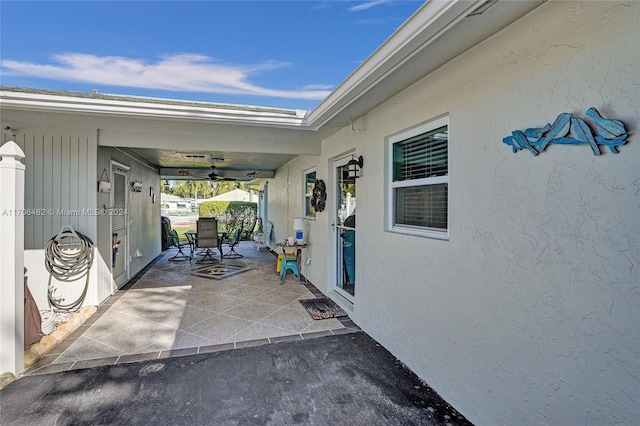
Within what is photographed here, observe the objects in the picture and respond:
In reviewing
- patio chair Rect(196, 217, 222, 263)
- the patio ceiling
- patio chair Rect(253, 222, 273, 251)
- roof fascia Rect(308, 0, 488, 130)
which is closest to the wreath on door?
the patio ceiling

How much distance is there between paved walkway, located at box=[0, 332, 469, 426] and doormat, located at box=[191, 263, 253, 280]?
3470mm

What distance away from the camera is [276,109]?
13.8 feet

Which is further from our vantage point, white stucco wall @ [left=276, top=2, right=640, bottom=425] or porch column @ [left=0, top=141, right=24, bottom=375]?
→ porch column @ [left=0, top=141, right=24, bottom=375]

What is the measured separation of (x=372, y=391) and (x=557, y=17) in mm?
2640

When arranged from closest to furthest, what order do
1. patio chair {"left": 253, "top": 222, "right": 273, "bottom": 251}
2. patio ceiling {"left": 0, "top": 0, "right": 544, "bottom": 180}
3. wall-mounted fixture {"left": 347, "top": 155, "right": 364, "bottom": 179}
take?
patio ceiling {"left": 0, "top": 0, "right": 544, "bottom": 180} < wall-mounted fixture {"left": 347, "top": 155, "right": 364, "bottom": 179} < patio chair {"left": 253, "top": 222, "right": 273, "bottom": 251}

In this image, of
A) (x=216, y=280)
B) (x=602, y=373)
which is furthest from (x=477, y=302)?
(x=216, y=280)

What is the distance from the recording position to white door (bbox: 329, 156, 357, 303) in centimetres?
449

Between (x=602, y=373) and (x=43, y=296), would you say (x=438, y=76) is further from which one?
(x=43, y=296)

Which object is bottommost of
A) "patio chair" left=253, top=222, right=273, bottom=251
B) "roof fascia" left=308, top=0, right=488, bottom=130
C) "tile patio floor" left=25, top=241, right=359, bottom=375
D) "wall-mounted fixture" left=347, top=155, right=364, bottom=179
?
"tile patio floor" left=25, top=241, right=359, bottom=375

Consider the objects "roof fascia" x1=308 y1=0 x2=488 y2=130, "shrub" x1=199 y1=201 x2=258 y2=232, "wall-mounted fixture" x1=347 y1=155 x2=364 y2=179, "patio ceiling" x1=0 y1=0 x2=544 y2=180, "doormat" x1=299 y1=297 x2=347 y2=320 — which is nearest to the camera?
"roof fascia" x1=308 y1=0 x2=488 y2=130

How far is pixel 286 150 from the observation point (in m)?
4.99

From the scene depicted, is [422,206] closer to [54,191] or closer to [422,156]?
[422,156]

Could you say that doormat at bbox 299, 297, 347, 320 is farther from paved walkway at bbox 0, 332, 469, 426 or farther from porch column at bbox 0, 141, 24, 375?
porch column at bbox 0, 141, 24, 375

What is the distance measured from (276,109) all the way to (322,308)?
9.30ft
